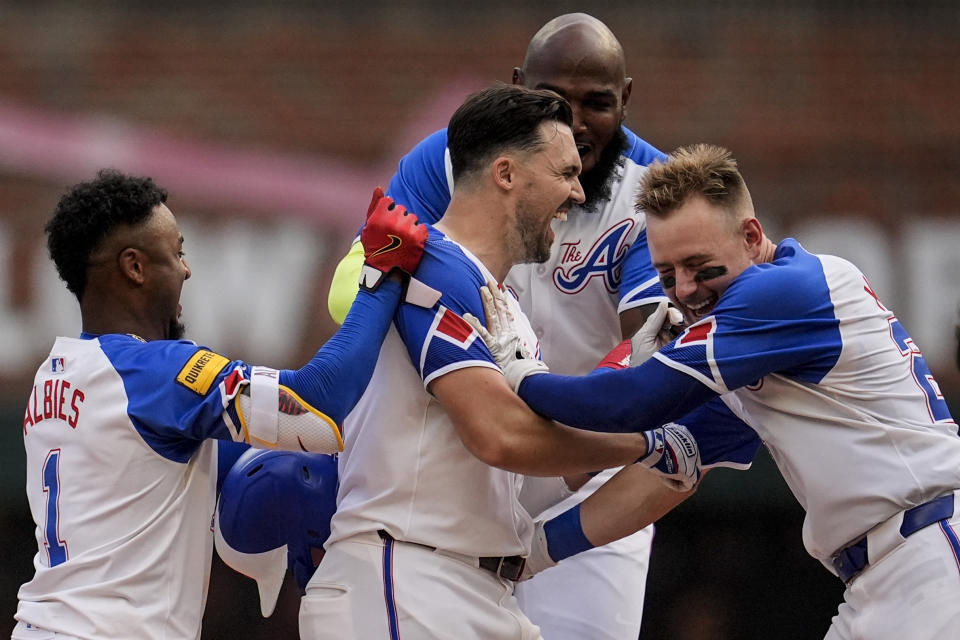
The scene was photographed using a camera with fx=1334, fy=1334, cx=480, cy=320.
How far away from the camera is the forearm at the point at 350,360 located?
334 cm

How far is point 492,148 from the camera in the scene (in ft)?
11.8

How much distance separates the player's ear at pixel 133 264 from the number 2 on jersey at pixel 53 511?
1.63 ft

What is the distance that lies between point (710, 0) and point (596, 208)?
3.52m

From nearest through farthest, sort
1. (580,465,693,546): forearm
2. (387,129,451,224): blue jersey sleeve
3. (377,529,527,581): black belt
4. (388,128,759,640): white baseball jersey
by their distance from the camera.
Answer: (377,529,527,581): black belt, (580,465,693,546): forearm, (387,129,451,224): blue jersey sleeve, (388,128,759,640): white baseball jersey

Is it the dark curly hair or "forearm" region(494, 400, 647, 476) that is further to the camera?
the dark curly hair


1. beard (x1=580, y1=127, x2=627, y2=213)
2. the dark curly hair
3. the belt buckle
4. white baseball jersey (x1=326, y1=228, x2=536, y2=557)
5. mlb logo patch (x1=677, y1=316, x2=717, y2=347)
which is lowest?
the belt buckle

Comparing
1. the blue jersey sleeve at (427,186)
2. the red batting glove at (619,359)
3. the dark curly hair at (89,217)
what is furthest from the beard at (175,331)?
the red batting glove at (619,359)

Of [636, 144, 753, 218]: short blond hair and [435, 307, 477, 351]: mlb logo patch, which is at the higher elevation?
[636, 144, 753, 218]: short blond hair

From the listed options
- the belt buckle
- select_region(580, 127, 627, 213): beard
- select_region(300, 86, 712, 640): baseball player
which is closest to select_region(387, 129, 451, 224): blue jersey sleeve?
select_region(580, 127, 627, 213): beard

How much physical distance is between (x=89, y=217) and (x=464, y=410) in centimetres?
118

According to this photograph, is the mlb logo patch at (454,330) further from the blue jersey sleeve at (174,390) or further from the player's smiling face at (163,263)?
the player's smiling face at (163,263)

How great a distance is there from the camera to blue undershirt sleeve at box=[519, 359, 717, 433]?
10.9ft

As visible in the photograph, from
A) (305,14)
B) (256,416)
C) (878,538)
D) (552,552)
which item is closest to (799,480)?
(878,538)

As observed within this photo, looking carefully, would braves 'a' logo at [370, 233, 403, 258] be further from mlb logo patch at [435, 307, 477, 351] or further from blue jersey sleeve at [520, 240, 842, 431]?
blue jersey sleeve at [520, 240, 842, 431]
